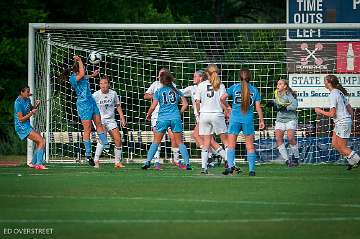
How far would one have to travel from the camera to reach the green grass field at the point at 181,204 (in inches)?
536

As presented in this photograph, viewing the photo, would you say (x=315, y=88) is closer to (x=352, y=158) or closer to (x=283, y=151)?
(x=283, y=151)

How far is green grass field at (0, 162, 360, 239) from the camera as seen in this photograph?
13.6 metres

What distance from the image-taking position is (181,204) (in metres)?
16.6

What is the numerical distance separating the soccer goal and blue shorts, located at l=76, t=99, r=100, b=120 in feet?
7.45

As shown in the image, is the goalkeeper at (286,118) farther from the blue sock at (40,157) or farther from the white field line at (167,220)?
the white field line at (167,220)

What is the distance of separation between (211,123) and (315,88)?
7.28 meters

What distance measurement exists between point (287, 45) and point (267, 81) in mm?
1327

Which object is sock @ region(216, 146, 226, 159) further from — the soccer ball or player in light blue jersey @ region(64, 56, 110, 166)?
the soccer ball

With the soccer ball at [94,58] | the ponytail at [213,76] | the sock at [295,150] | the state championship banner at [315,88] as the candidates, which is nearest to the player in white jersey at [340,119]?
the sock at [295,150]

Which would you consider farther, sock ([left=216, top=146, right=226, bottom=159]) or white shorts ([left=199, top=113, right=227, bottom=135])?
sock ([left=216, top=146, right=226, bottom=159])

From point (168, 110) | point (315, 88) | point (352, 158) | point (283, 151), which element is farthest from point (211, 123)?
point (315, 88)

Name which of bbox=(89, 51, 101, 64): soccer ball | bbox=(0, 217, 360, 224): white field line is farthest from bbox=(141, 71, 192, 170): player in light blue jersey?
bbox=(0, 217, 360, 224): white field line

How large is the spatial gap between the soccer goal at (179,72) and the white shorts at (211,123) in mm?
5326

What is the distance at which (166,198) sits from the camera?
17531 mm
